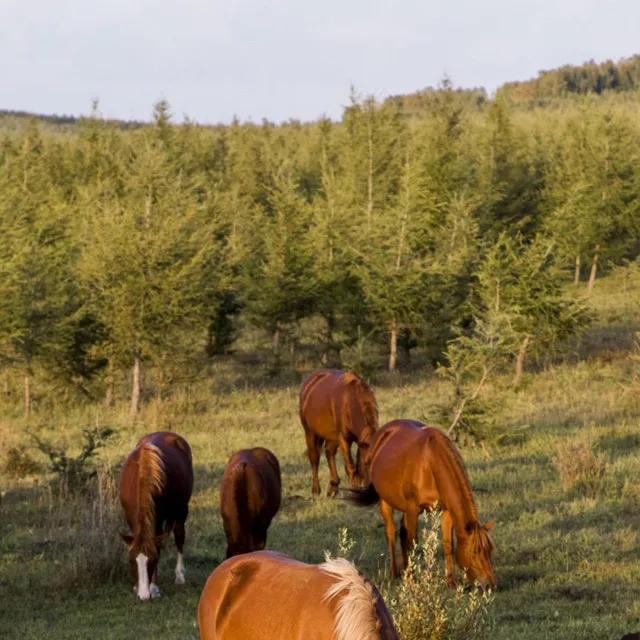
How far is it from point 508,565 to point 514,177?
35.3 meters

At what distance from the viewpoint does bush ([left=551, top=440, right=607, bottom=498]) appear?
491 inches

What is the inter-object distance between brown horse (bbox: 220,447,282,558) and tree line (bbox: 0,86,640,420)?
7.71 meters

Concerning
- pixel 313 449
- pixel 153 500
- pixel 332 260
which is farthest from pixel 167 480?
pixel 332 260

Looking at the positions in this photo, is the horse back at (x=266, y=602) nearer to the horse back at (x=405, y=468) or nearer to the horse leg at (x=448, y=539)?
the horse leg at (x=448, y=539)

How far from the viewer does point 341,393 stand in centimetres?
1367

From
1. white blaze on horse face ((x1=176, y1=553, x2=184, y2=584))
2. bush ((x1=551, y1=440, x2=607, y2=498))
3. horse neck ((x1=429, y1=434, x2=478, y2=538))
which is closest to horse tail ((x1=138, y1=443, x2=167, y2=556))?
white blaze on horse face ((x1=176, y1=553, x2=184, y2=584))

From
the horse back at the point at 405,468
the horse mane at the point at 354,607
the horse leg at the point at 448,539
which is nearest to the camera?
the horse mane at the point at 354,607

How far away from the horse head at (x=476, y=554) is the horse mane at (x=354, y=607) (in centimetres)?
421

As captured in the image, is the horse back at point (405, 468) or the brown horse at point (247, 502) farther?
the horse back at point (405, 468)

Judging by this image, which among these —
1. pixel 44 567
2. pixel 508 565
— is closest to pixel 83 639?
pixel 44 567

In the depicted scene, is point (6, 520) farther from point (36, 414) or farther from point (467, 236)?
point (467, 236)

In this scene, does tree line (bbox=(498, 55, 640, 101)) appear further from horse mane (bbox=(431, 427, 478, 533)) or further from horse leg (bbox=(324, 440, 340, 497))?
horse mane (bbox=(431, 427, 478, 533))

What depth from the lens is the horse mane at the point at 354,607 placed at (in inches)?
159

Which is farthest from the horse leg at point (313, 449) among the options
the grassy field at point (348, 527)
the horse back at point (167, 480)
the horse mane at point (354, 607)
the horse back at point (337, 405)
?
the horse mane at point (354, 607)
